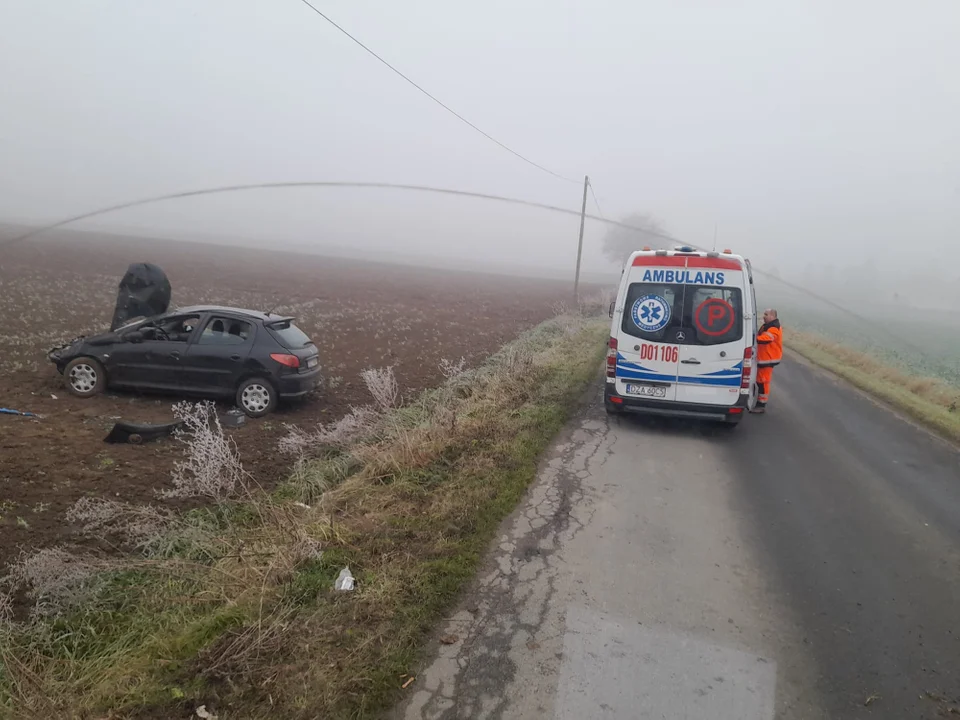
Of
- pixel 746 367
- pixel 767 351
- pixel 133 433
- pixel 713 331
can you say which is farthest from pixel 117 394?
pixel 767 351

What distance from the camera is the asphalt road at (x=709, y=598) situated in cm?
326

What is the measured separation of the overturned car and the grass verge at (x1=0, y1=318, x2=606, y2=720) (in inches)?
105

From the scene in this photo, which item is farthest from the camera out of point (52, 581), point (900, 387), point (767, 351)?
point (900, 387)

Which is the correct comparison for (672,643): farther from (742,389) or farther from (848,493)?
(742,389)

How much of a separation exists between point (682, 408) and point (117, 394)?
27.1ft

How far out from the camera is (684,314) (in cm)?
838

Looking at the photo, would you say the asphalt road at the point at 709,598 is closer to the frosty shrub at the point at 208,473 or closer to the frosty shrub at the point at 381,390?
the frosty shrub at the point at 208,473

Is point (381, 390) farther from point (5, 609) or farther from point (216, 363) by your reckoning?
point (5, 609)

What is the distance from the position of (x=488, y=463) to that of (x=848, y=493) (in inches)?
153

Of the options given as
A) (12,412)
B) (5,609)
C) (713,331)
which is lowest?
(12,412)

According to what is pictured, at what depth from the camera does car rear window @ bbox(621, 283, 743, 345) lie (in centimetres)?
824

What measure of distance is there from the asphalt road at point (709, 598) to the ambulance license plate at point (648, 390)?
1.12 metres

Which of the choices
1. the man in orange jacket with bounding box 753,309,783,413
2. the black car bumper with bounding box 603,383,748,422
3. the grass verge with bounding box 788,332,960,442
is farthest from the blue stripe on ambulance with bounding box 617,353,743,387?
the grass verge with bounding box 788,332,960,442

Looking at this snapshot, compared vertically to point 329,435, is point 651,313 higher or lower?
higher
